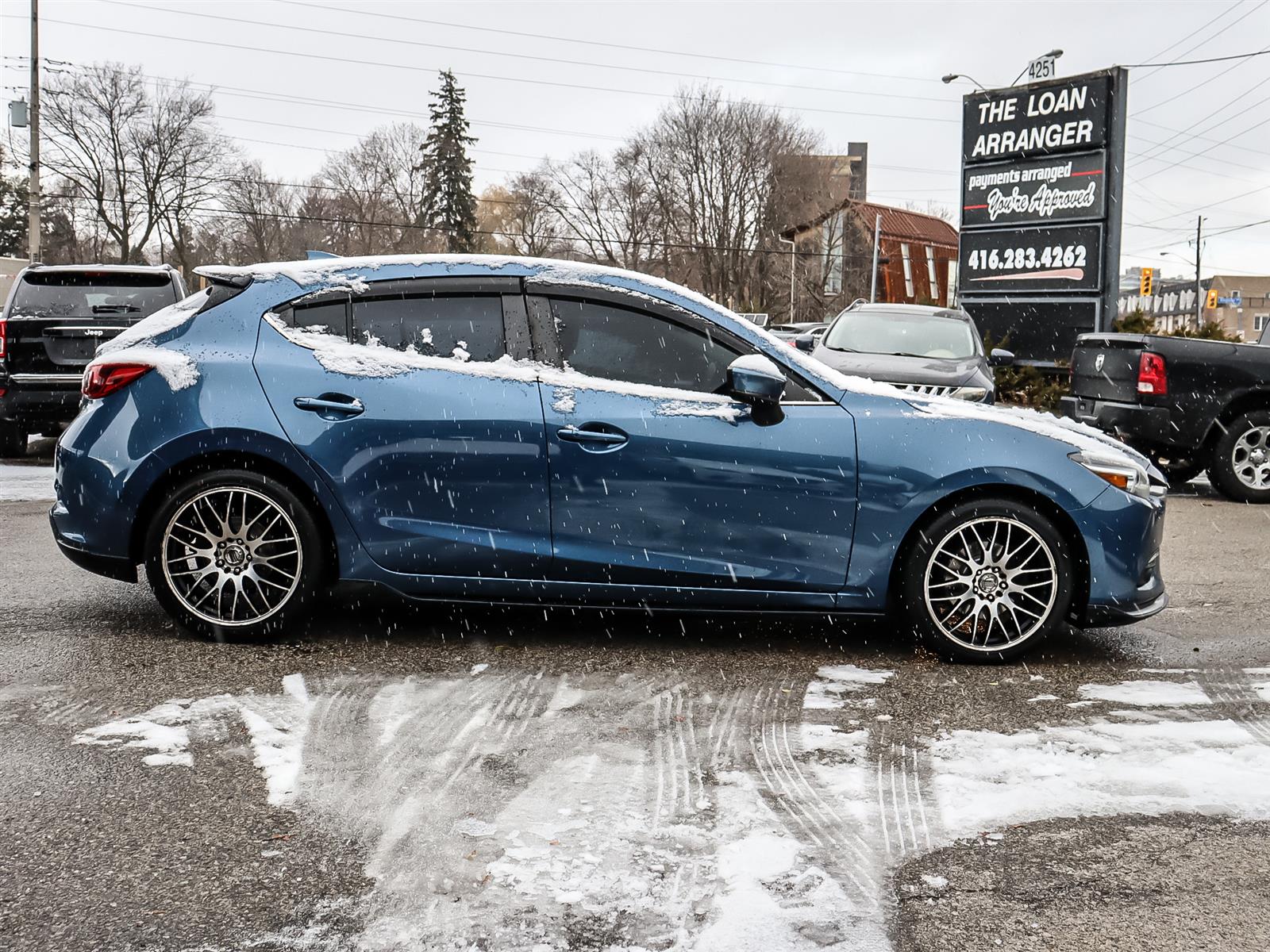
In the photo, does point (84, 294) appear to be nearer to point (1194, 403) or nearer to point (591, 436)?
Answer: point (591, 436)

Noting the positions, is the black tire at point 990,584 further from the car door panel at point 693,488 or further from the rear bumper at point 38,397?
the rear bumper at point 38,397

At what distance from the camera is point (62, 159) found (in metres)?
59.9

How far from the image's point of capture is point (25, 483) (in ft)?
34.2

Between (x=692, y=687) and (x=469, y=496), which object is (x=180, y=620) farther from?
(x=692, y=687)

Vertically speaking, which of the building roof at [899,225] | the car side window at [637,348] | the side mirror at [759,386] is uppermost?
the building roof at [899,225]

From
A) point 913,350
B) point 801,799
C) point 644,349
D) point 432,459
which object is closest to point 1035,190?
point 913,350

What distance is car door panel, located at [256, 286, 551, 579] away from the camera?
501 cm

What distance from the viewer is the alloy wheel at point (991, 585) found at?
5105mm

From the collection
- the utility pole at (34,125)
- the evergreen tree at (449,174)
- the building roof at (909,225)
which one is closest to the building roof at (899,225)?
the building roof at (909,225)

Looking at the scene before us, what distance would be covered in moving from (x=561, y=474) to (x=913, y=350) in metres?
8.89

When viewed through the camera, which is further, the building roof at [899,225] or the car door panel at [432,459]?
the building roof at [899,225]

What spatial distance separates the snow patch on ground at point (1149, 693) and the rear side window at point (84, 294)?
9643 millimetres

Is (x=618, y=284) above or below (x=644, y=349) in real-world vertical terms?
above

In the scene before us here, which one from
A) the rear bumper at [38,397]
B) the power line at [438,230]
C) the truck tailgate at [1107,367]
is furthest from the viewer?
the power line at [438,230]
